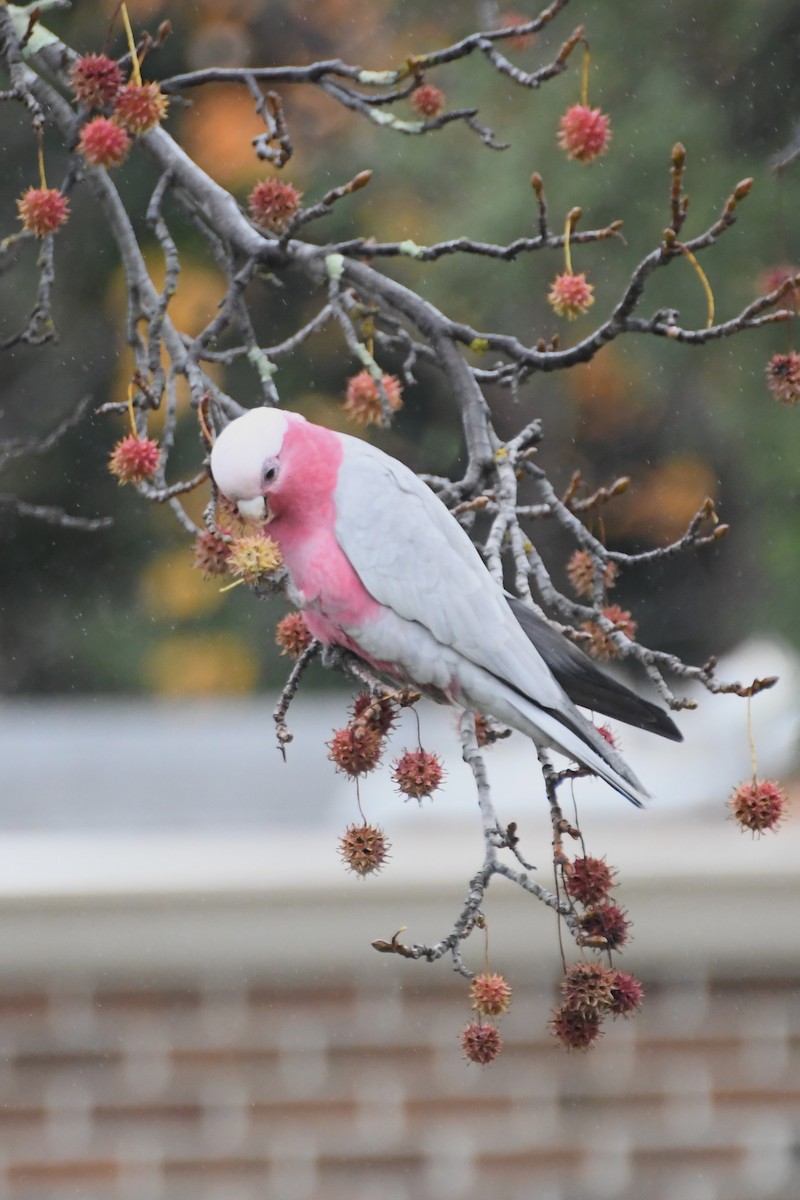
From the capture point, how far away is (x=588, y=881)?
1493 mm

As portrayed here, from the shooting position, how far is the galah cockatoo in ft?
5.49

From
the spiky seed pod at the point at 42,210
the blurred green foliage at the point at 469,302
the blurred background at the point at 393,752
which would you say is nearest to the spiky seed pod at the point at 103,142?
the spiky seed pod at the point at 42,210

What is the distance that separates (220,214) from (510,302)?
159 inches

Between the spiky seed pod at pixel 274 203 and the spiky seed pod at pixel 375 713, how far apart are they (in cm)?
75

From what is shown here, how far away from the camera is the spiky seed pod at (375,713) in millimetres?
1618

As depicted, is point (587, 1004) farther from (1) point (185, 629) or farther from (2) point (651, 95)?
(1) point (185, 629)

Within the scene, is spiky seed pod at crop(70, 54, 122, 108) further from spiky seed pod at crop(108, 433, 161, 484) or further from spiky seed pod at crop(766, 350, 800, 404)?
spiky seed pod at crop(766, 350, 800, 404)

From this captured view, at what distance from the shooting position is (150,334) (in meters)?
1.92

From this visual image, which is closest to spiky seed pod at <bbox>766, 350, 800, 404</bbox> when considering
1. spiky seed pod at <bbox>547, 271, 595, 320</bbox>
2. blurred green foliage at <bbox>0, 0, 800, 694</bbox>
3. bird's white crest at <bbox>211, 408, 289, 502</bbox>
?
spiky seed pod at <bbox>547, 271, 595, 320</bbox>

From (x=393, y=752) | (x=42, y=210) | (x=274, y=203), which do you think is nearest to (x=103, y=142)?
(x=42, y=210)

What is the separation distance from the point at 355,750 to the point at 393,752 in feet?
13.3

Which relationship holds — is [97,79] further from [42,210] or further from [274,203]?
[274,203]

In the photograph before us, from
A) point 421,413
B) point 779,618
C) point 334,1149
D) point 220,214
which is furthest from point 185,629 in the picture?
point 220,214

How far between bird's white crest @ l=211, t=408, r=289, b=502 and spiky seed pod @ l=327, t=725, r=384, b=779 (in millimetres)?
279
